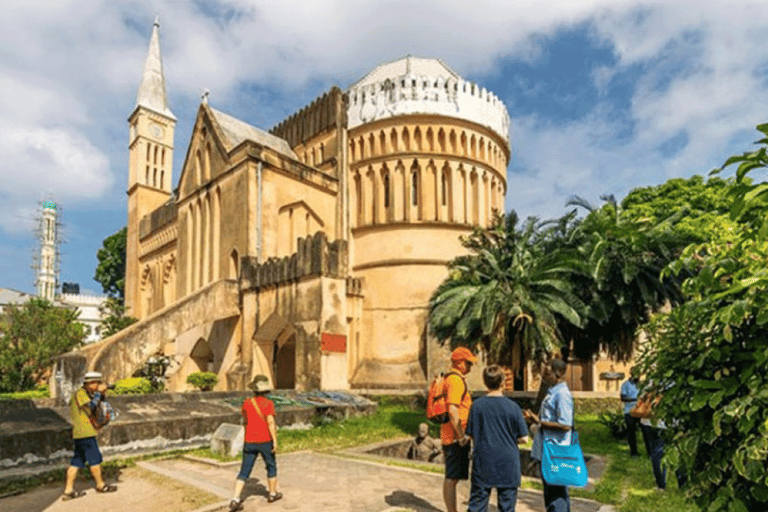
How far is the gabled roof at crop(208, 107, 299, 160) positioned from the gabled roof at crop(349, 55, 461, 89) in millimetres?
4866

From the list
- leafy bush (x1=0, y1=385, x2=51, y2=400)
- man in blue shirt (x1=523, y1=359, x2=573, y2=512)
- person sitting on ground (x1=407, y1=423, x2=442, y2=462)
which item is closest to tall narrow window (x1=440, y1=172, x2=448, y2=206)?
person sitting on ground (x1=407, y1=423, x2=442, y2=462)

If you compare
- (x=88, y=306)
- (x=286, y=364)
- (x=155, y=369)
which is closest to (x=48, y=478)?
(x=155, y=369)

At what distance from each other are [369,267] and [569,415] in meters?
22.2

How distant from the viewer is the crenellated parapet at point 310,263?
19781 millimetres

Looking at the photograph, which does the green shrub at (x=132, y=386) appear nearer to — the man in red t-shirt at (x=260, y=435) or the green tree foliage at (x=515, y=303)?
the green tree foliage at (x=515, y=303)

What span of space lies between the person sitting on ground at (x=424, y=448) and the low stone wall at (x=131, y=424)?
321 cm

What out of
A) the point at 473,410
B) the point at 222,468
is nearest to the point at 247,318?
the point at 222,468

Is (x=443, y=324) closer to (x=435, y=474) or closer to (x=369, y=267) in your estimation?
(x=435, y=474)

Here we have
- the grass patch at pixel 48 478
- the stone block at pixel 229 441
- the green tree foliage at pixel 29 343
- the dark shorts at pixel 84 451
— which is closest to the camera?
the dark shorts at pixel 84 451

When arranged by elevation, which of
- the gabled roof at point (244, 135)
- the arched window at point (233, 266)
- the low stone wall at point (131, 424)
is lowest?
the low stone wall at point (131, 424)

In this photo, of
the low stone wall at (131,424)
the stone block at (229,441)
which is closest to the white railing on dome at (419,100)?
the low stone wall at (131,424)

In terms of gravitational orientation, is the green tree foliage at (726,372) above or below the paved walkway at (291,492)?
above

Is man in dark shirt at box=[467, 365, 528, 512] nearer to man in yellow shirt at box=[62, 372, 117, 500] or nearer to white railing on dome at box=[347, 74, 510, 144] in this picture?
man in yellow shirt at box=[62, 372, 117, 500]

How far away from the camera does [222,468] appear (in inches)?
381
